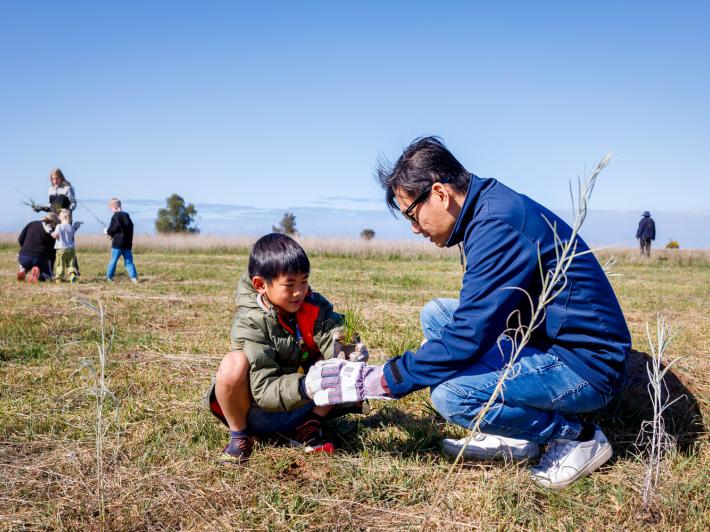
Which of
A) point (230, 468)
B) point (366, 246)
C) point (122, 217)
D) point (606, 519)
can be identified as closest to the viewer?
point (606, 519)

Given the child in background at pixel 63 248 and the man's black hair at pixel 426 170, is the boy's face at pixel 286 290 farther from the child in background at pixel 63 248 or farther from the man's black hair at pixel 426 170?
the child in background at pixel 63 248

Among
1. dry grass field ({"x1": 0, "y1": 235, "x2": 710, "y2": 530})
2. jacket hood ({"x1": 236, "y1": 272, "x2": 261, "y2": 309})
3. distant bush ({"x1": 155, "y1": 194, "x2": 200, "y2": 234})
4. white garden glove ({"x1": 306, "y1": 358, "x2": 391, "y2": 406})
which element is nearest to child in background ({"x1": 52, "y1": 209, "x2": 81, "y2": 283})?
dry grass field ({"x1": 0, "y1": 235, "x2": 710, "y2": 530})

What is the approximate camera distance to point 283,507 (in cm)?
227

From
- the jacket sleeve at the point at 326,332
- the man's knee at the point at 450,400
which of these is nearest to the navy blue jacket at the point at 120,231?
the jacket sleeve at the point at 326,332

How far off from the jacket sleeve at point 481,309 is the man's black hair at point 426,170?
321mm

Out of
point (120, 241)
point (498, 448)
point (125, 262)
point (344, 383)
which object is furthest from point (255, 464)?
point (120, 241)

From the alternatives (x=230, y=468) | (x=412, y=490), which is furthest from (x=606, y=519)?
(x=230, y=468)

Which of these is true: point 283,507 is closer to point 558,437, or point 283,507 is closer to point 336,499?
point 336,499

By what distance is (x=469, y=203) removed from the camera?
96.7 inches

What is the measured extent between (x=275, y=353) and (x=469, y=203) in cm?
114

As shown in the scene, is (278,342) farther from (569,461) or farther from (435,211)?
(569,461)

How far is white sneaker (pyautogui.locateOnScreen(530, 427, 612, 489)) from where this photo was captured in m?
2.46

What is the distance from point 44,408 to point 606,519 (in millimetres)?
2987

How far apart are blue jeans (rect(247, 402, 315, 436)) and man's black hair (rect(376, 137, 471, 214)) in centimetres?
117
